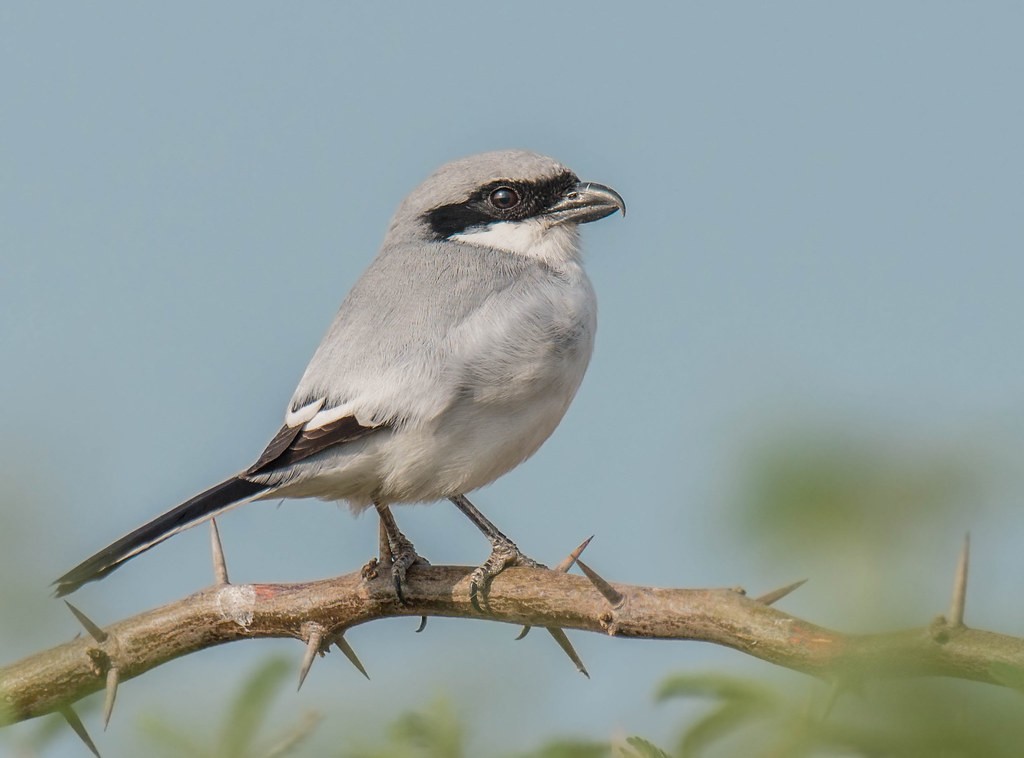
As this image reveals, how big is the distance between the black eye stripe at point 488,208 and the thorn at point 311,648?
5.84 ft

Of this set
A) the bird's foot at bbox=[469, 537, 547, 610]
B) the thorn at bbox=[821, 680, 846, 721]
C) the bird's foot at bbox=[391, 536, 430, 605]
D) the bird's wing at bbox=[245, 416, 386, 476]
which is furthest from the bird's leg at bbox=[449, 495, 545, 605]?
the thorn at bbox=[821, 680, 846, 721]

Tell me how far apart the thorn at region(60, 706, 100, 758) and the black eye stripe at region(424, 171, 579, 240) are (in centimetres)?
263

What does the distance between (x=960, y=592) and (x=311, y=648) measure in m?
2.05

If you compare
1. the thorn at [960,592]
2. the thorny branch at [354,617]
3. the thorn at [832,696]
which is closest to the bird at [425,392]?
the thorny branch at [354,617]

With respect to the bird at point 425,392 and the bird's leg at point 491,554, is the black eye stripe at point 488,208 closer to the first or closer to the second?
the bird at point 425,392

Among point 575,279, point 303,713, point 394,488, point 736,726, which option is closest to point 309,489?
point 394,488

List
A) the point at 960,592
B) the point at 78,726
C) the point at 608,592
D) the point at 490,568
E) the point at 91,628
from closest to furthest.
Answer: the point at 960,592, the point at 78,726, the point at 608,592, the point at 91,628, the point at 490,568

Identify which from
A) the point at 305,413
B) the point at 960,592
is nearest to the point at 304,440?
the point at 305,413

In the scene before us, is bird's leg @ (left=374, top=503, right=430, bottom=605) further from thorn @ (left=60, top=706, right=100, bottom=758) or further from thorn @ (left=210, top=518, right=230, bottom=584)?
thorn @ (left=60, top=706, right=100, bottom=758)

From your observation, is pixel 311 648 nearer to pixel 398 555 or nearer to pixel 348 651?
pixel 348 651

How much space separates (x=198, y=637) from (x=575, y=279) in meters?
1.90

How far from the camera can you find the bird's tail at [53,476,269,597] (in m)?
2.98

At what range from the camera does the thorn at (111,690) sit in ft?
7.98

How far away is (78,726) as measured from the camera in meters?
2.09
